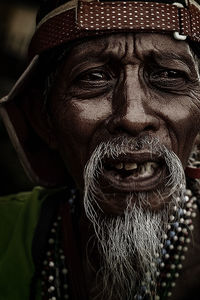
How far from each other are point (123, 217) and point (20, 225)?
0.84 m

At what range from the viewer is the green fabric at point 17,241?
247 cm

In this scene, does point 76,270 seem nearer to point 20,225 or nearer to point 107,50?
point 20,225

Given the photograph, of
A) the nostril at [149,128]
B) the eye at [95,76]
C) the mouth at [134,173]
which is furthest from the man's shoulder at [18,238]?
the nostril at [149,128]

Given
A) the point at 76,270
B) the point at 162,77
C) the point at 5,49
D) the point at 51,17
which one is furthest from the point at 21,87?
the point at 5,49

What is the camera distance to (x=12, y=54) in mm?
4836

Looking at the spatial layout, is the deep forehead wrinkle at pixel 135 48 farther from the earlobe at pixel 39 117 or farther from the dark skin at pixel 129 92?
the earlobe at pixel 39 117

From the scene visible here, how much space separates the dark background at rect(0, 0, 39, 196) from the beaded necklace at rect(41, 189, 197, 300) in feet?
7.94

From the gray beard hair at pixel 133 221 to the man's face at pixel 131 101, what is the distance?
4 cm

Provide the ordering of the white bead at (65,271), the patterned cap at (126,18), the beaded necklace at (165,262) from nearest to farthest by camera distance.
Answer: the patterned cap at (126,18)
the beaded necklace at (165,262)
the white bead at (65,271)

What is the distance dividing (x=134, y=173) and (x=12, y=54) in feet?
10.5

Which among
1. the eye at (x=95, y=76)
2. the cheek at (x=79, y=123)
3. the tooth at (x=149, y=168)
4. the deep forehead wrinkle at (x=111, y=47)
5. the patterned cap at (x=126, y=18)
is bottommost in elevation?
the tooth at (x=149, y=168)

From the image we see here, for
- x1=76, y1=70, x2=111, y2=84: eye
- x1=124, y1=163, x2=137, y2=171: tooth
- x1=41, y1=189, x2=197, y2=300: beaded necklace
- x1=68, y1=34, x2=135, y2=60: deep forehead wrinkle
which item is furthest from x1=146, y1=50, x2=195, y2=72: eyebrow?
x1=41, y1=189, x2=197, y2=300: beaded necklace

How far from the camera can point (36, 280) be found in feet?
8.10

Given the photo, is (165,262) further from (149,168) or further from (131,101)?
(131,101)
